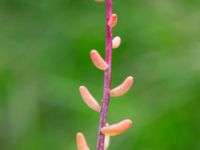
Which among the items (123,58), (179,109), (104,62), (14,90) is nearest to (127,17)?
(123,58)

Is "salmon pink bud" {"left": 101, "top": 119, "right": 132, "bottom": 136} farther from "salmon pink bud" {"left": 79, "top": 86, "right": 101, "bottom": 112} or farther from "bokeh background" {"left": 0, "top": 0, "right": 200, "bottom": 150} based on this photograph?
"bokeh background" {"left": 0, "top": 0, "right": 200, "bottom": 150}

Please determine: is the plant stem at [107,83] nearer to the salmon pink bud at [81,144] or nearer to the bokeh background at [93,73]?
the salmon pink bud at [81,144]

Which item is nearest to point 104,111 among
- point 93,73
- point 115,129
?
point 115,129

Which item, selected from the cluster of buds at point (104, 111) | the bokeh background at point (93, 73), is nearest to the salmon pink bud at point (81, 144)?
the cluster of buds at point (104, 111)

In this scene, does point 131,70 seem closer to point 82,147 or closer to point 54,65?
point 54,65

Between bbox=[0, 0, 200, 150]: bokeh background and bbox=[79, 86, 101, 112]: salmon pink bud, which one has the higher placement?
bbox=[0, 0, 200, 150]: bokeh background

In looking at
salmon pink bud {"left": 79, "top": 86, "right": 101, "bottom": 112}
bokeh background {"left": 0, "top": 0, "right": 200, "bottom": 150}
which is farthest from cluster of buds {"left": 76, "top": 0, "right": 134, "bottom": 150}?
bokeh background {"left": 0, "top": 0, "right": 200, "bottom": 150}

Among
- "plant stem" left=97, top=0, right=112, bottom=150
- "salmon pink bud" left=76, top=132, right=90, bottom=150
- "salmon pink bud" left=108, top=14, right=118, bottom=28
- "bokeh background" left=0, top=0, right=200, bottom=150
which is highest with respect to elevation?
"bokeh background" left=0, top=0, right=200, bottom=150

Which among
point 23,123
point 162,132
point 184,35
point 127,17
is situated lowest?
point 162,132
